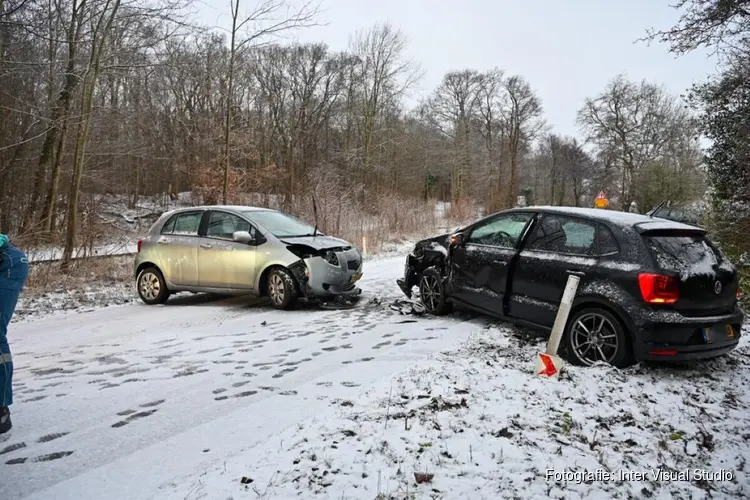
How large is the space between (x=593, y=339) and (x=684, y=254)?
3.97 ft

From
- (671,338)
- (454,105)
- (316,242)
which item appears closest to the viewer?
(671,338)

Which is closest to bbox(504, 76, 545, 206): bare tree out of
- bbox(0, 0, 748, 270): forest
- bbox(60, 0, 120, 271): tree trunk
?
bbox(0, 0, 748, 270): forest

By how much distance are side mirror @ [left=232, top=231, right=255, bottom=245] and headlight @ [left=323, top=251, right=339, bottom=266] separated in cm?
124

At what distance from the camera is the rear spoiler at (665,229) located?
489 cm

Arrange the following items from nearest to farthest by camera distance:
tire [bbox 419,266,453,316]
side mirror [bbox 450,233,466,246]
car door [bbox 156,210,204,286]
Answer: side mirror [bbox 450,233,466,246], tire [bbox 419,266,453,316], car door [bbox 156,210,204,286]

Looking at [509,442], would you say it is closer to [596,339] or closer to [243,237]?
[596,339]

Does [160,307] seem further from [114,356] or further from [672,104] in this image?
[672,104]

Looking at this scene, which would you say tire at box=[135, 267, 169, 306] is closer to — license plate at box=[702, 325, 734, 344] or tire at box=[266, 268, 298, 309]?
tire at box=[266, 268, 298, 309]

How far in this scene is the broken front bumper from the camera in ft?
25.2

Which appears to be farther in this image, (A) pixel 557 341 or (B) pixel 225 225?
(B) pixel 225 225

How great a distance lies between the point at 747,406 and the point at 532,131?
47236 mm

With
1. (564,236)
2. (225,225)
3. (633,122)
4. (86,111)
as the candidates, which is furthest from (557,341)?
(633,122)

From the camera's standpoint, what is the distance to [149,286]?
8797mm

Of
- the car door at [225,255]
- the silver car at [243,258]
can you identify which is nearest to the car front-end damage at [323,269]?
the silver car at [243,258]
